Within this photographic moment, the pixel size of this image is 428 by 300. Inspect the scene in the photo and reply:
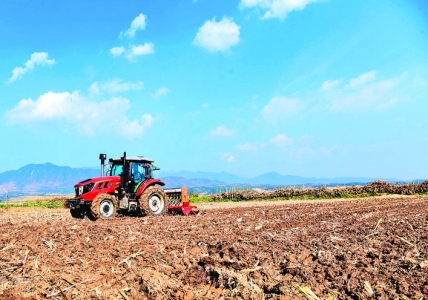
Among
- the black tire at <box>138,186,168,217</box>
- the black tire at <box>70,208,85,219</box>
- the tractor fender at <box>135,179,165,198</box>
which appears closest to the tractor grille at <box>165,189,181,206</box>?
the black tire at <box>138,186,168,217</box>

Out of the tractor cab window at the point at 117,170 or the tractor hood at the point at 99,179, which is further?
the tractor cab window at the point at 117,170

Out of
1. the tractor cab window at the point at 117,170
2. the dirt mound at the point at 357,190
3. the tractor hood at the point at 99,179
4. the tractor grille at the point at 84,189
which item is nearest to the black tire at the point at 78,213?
the tractor grille at the point at 84,189

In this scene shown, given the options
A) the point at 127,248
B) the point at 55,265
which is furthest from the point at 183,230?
the point at 55,265

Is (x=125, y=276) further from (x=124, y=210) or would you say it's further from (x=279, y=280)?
(x=124, y=210)

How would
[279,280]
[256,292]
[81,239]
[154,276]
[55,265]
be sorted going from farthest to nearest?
[81,239]
[55,265]
[154,276]
[279,280]
[256,292]

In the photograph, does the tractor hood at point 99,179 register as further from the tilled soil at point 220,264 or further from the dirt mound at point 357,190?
the dirt mound at point 357,190

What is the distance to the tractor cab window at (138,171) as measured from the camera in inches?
607

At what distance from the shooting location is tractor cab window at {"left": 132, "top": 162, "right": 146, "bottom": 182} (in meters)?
15.4

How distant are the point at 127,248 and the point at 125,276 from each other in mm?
1861

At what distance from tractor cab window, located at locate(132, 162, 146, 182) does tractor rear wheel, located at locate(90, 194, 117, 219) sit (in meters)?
1.57

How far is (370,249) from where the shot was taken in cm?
712

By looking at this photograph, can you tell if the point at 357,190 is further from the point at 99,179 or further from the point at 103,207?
the point at 103,207

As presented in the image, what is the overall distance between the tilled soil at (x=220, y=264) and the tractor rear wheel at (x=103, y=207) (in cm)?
358

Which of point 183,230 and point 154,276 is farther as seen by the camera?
point 183,230
